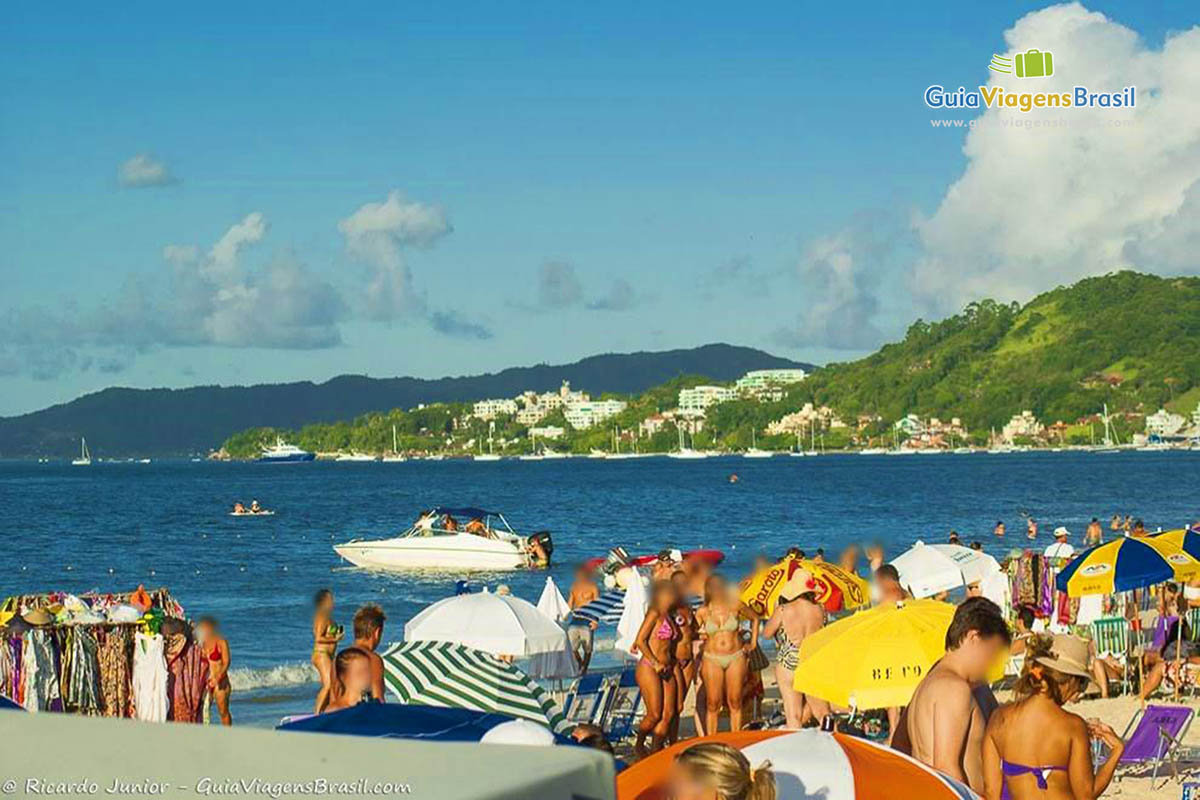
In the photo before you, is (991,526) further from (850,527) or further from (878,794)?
(878,794)

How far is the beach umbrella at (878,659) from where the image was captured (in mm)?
8086

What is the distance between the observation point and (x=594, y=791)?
2447mm

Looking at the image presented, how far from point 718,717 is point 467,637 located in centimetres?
200

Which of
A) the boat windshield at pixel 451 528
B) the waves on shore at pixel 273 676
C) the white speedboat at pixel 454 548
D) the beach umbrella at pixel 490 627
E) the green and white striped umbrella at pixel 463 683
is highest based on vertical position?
the green and white striped umbrella at pixel 463 683

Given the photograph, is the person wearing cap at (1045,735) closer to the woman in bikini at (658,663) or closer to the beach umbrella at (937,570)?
the woman in bikini at (658,663)

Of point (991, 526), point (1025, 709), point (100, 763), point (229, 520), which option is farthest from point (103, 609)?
point (229, 520)

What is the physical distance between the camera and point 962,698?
5707 mm

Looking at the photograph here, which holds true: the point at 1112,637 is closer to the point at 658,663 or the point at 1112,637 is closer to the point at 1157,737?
the point at 1157,737

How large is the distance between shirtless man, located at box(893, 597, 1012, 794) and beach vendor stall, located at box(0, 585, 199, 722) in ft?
26.7

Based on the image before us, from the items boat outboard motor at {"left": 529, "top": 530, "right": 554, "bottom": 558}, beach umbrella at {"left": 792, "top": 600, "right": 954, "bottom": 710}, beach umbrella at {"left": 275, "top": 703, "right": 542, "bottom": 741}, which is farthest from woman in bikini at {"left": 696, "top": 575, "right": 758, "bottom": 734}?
boat outboard motor at {"left": 529, "top": 530, "right": 554, "bottom": 558}

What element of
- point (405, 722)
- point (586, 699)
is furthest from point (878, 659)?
point (586, 699)

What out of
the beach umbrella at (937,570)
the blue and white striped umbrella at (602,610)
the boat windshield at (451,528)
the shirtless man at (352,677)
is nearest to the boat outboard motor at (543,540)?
the boat windshield at (451,528)

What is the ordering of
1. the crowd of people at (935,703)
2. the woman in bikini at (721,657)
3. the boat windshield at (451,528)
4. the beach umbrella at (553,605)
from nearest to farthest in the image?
Result: the crowd of people at (935,703), the woman in bikini at (721,657), the beach umbrella at (553,605), the boat windshield at (451,528)

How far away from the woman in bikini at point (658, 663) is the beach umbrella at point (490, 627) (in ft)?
3.20
